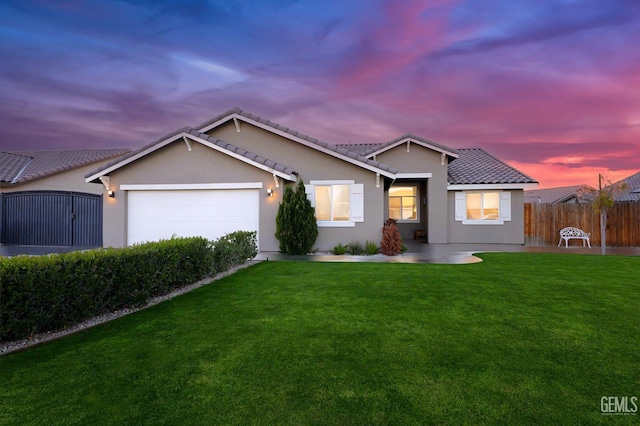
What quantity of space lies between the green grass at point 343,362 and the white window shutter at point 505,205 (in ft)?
35.0

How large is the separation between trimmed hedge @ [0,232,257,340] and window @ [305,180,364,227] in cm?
678

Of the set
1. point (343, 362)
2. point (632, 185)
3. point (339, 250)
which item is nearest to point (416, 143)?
point (339, 250)

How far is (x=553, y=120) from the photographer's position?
56.0ft

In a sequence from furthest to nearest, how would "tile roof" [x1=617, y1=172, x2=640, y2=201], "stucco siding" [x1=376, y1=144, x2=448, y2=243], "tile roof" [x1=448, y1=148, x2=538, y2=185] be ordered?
"tile roof" [x1=617, y1=172, x2=640, y2=201] < "stucco siding" [x1=376, y1=144, x2=448, y2=243] < "tile roof" [x1=448, y1=148, x2=538, y2=185]

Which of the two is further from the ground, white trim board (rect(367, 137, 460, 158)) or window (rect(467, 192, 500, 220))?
white trim board (rect(367, 137, 460, 158))

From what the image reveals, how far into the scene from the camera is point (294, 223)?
12.6m

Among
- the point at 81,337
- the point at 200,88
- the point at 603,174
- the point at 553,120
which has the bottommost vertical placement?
the point at 81,337

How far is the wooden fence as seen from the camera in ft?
53.5

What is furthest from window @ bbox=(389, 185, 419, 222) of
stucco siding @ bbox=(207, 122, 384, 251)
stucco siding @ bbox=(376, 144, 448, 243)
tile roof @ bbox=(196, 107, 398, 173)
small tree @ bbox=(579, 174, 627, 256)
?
small tree @ bbox=(579, 174, 627, 256)

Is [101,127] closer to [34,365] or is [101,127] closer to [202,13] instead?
[202,13]

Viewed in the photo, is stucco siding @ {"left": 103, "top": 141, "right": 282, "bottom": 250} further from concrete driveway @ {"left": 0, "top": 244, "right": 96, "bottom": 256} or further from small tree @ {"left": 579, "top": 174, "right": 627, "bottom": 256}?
small tree @ {"left": 579, "top": 174, "right": 627, "bottom": 256}

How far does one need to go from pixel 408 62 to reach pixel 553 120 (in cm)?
845

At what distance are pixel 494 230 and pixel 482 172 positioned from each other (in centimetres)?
307

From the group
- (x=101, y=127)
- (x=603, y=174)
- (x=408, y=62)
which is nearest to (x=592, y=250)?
(x=603, y=174)
